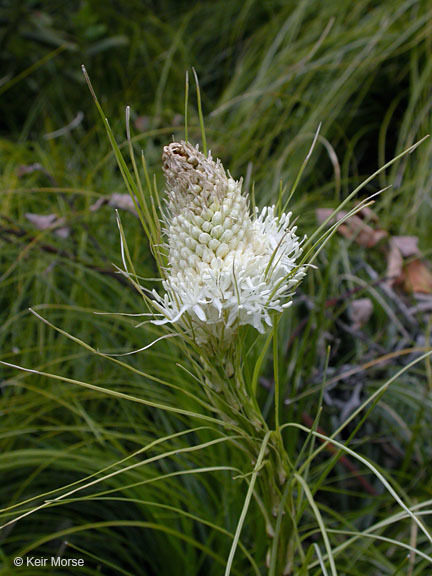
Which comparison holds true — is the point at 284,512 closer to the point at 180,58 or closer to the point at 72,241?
the point at 72,241

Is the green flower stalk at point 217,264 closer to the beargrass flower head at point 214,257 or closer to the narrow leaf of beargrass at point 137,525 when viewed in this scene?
the beargrass flower head at point 214,257

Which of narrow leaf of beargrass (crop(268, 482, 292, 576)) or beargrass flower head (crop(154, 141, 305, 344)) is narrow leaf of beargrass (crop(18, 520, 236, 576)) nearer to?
narrow leaf of beargrass (crop(268, 482, 292, 576))

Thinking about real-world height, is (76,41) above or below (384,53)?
above

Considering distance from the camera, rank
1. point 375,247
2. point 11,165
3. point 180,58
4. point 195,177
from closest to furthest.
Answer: point 195,177
point 375,247
point 11,165
point 180,58

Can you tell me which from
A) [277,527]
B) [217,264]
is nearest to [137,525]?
[277,527]

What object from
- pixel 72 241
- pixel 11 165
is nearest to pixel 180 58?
pixel 11 165

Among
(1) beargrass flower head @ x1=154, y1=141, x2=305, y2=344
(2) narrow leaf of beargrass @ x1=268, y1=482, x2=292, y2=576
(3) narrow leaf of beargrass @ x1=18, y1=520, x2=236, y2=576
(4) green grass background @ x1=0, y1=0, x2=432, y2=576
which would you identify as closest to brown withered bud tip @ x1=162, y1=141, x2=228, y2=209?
(1) beargrass flower head @ x1=154, y1=141, x2=305, y2=344
